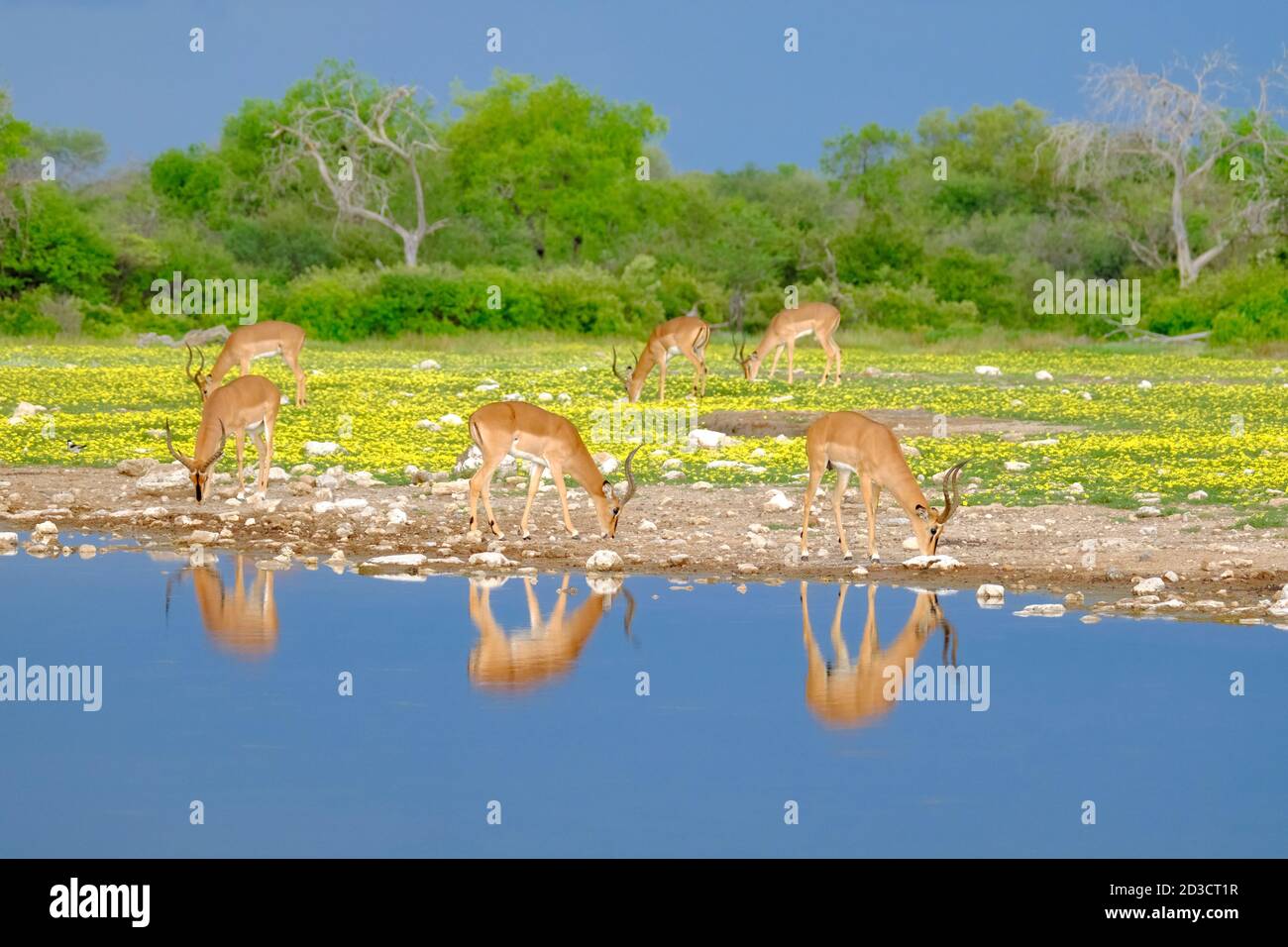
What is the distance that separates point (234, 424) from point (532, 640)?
258 inches

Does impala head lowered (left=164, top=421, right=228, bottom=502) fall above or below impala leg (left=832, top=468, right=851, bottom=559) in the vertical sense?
above

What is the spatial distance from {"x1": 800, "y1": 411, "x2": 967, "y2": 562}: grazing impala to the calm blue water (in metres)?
1.01

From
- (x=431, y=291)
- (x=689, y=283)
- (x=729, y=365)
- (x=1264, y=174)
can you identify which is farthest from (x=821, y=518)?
(x=1264, y=174)

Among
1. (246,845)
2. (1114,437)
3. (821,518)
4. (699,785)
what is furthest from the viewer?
(1114,437)

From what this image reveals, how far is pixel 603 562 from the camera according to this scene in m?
16.0

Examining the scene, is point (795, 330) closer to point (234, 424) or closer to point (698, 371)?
point (698, 371)

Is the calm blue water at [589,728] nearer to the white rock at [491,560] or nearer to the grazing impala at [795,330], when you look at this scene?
the white rock at [491,560]

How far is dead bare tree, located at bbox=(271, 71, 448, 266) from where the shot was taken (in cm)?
6750

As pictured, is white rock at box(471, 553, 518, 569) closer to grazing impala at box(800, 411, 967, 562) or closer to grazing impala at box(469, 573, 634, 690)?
grazing impala at box(469, 573, 634, 690)

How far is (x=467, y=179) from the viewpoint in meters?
74.4

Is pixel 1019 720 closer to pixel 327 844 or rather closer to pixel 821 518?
pixel 327 844

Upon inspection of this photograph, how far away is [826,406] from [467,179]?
48650mm

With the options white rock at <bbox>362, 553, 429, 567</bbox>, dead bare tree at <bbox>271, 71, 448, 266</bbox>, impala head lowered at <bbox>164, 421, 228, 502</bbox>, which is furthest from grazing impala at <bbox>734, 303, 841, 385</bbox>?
dead bare tree at <bbox>271, 71, 448, 266</bbox>

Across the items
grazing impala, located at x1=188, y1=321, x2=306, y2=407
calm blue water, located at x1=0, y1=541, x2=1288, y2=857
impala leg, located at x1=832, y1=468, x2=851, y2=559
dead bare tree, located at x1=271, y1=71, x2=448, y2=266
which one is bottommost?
calm blue water, located at x1=0, y1=541, x2=1288, y2=857
